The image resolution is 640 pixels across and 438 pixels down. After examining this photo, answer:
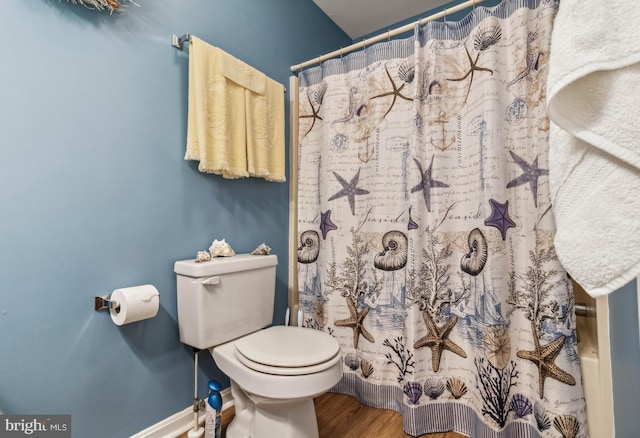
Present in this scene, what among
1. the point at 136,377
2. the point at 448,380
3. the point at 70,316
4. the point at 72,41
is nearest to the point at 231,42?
the point at 72,41

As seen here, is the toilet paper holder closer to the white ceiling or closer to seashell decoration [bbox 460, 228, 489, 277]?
seashell decoration [bbox 460, 228, 489, 277]

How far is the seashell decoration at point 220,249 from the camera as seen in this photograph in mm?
1400

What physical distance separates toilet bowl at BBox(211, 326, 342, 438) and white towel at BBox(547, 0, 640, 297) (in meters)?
0.86

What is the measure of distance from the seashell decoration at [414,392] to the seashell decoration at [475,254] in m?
0.55

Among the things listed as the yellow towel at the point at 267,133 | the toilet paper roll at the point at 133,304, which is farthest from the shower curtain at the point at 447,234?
the toilet paper roll at the point at 133,304

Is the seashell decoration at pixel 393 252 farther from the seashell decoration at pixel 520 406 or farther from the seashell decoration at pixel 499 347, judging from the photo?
the seashell decoration at pixel 520 406

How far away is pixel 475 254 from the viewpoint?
134 centimetres

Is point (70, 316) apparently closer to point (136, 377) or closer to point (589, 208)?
point (136, 377)

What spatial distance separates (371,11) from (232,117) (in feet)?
4.38

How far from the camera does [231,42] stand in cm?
154

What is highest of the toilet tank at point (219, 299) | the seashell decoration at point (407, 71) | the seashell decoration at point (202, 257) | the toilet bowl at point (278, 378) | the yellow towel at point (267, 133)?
the seashell decoration at point (407, 71)

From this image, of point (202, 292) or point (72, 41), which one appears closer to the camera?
point (72, 41)

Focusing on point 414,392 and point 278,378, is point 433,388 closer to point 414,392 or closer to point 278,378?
point 414,392

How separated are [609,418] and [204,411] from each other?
155cm
